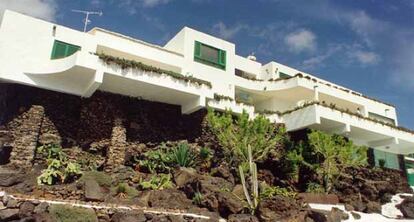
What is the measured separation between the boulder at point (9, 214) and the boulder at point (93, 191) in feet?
10.4

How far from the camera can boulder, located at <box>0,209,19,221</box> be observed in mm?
12394

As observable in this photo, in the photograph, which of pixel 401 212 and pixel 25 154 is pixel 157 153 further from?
pixel 401 212

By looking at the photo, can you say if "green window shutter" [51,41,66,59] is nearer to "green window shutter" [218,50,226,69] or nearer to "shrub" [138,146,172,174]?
"shrub" [138,146,172,174]

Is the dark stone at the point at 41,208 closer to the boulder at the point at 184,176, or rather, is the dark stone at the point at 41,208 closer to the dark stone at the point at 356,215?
the boulder at the point at 184,176

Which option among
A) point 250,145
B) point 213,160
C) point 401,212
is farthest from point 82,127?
point 401,212

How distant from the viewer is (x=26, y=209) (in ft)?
42.4

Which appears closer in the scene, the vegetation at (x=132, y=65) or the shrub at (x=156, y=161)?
the vegetation at (x=132, y=65)

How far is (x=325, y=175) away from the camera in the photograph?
22.8m

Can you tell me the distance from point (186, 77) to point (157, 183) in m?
6.75

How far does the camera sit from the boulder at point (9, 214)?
40.7ft

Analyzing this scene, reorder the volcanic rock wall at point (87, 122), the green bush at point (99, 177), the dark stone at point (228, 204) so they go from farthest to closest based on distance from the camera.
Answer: the volcanic rock wall at point (87, 122) < the green bush at point (99, 177) < the dark stone at point (228, 204)

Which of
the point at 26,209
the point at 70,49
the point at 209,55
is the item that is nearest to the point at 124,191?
the point at 26,209

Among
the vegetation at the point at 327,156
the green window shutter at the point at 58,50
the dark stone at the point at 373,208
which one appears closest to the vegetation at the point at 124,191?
the green window shutter at the point at 58,50

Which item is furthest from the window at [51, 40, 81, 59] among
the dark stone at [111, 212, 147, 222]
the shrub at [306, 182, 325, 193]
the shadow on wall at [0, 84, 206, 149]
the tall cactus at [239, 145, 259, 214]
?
the shrub at [306, 182, 325, 193]
